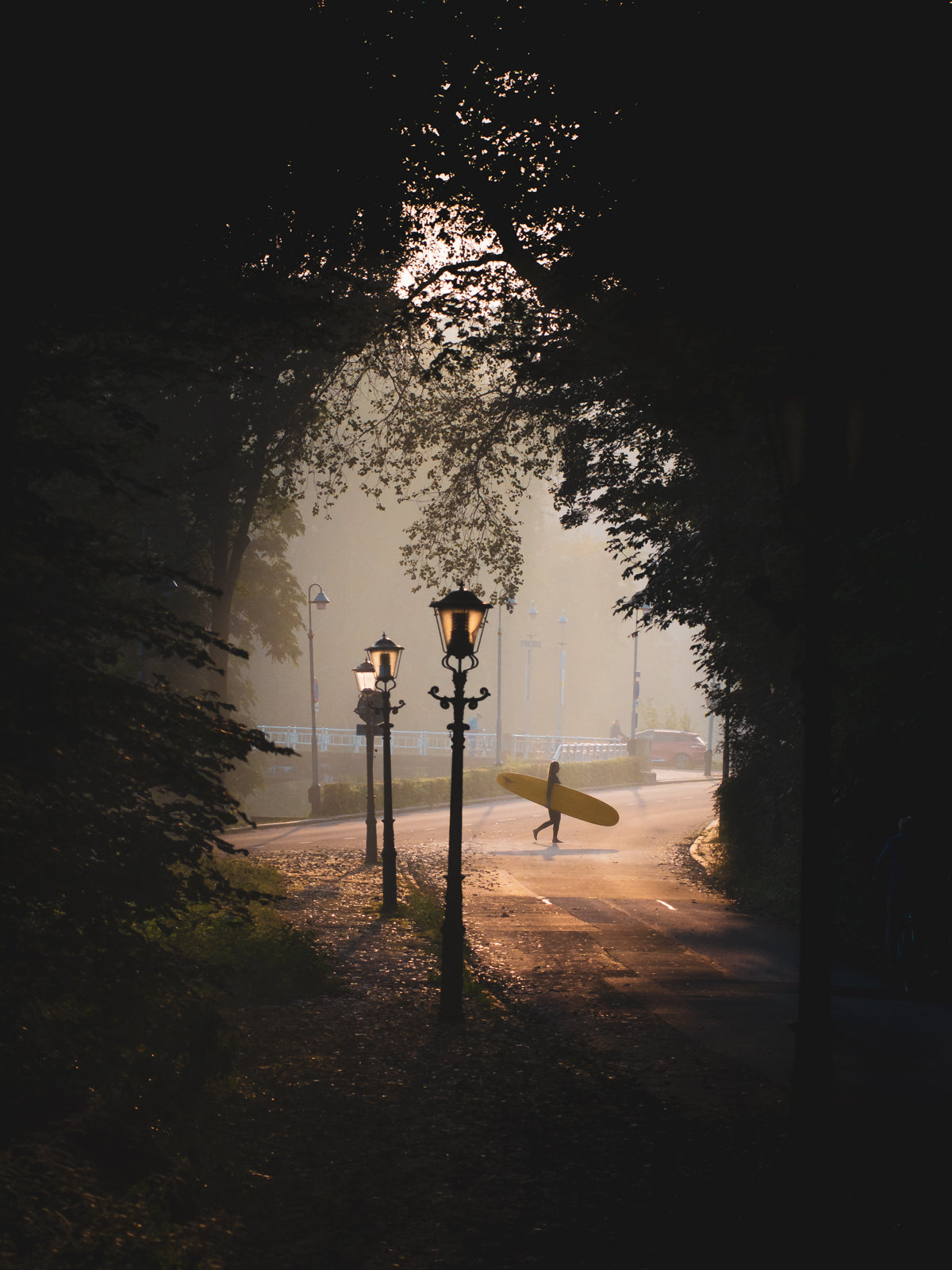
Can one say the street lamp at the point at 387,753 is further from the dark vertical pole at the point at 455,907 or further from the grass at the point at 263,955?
the dark vertical pole at the point at 455,907

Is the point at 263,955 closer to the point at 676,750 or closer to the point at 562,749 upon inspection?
the point at 562,749

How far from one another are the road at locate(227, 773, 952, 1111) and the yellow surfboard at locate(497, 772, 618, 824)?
120cm

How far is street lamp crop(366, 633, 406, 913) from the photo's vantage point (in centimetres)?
1584

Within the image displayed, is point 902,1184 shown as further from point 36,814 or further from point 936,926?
point 936,926

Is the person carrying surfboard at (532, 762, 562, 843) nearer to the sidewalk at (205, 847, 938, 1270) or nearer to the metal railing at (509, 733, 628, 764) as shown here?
the sidewalk at (205, 847, 938, 1270)

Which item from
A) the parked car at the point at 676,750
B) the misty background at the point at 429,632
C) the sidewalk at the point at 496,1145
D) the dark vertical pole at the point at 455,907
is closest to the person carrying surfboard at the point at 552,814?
the dark vertical pole at the point at 455,907

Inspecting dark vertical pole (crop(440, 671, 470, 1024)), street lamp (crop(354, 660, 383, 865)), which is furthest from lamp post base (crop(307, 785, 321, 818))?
dark vertical pole (crop(440, 671, 470, 1024))

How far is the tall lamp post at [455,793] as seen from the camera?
9.72m

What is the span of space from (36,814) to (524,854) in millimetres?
21087

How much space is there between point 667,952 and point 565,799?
16.2 m

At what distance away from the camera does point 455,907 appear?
1021cm

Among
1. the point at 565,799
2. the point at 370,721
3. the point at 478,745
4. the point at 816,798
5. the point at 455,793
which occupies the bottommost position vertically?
the point at 478,745

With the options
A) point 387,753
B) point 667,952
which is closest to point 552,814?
point 387,753

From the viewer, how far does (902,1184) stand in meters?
5.64
